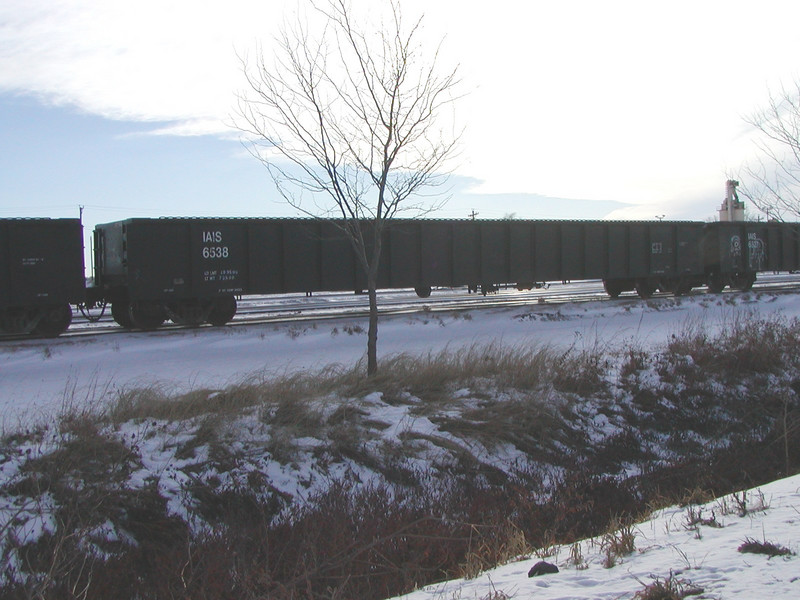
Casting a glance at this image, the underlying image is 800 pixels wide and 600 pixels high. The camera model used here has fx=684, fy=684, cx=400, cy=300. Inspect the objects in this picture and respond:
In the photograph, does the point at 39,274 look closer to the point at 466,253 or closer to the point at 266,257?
the point at 266,257

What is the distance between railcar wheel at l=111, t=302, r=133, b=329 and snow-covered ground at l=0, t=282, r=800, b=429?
302 centimetres

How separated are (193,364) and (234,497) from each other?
5.79m

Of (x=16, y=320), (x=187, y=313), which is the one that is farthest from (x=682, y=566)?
(x=16, y=320)

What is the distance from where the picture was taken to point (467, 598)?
4062 mm

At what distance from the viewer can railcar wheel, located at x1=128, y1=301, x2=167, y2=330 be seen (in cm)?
1839

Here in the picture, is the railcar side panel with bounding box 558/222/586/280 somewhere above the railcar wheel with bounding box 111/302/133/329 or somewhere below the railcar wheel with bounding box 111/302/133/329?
above

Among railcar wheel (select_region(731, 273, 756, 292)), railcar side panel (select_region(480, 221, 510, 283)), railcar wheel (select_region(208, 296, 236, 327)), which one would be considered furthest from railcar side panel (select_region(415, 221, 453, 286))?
railcar wheel (select_region(731, 273, 756, 292))

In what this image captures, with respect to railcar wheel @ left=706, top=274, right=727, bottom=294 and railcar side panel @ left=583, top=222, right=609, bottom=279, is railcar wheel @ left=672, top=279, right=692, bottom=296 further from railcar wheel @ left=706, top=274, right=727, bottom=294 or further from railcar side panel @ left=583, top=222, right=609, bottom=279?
railcar side panel @ left=583, top=222, right=609, bottom=279

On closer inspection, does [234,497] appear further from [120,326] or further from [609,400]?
[120,326]

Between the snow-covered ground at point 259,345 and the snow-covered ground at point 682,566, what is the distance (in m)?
5.32

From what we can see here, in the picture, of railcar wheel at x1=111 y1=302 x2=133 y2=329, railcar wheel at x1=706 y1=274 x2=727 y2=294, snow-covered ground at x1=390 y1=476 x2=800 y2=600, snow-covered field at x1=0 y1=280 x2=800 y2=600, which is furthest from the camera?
railcar wheel at x1=706 y1=274 x2=727 y2=294

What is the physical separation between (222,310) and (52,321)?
4.38 meters

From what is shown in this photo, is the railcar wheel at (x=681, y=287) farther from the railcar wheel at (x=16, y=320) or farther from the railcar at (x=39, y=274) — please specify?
the railcar wheel at (x=16, y=320)

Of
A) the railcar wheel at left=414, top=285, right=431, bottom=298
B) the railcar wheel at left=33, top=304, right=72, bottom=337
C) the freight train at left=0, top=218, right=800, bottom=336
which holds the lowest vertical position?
the railcar wheel at left=33, top=304, right=72, bottom=337
